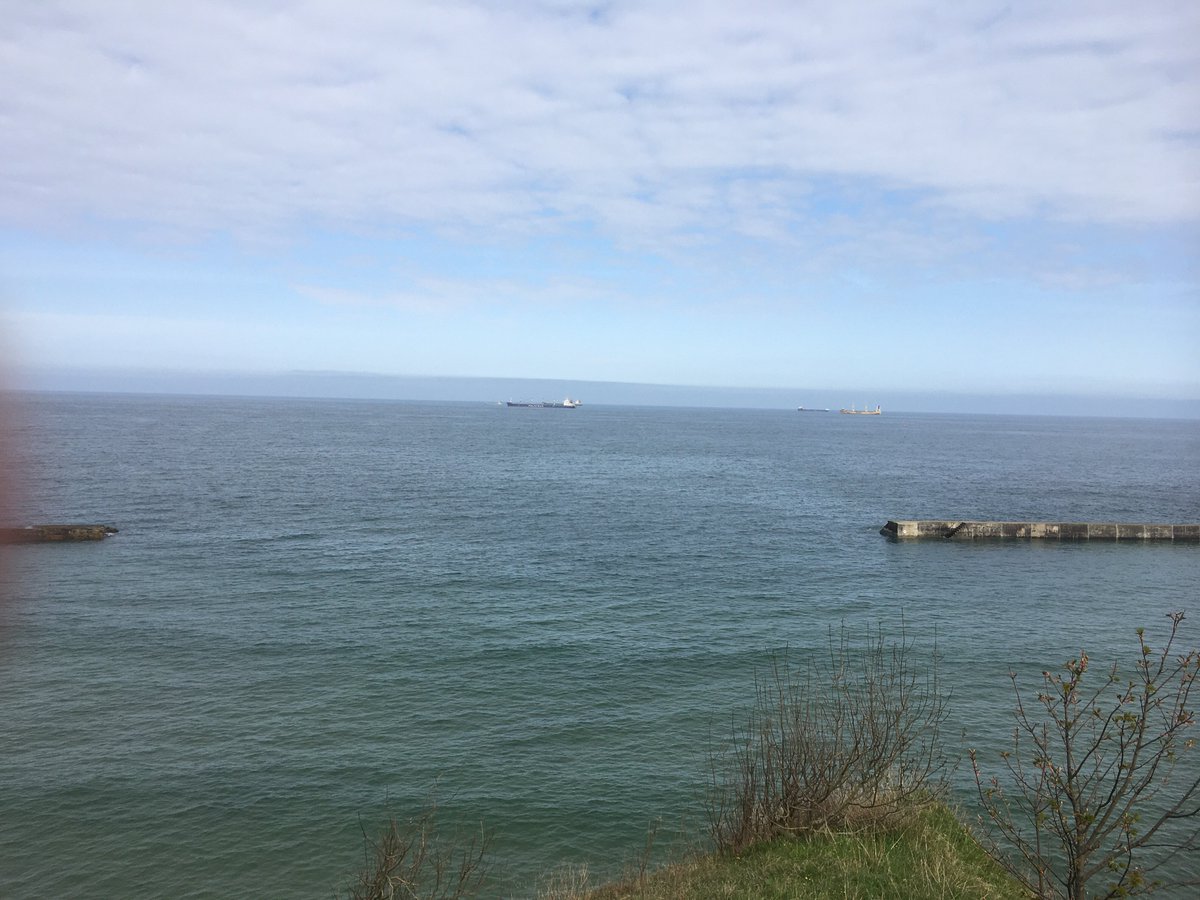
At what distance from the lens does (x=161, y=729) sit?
1056 inches

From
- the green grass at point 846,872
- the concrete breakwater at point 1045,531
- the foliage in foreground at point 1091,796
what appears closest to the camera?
the foliage in foreground at point 1091,796

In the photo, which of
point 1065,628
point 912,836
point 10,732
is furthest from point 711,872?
point 1065,628

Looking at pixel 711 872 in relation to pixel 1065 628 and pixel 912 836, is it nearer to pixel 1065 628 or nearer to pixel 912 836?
pixel 912 836

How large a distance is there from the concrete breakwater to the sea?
179cm

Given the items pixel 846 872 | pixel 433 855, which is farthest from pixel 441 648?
pixel 846 872

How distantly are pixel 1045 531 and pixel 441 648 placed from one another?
51.3 m

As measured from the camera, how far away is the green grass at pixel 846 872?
1396 cm

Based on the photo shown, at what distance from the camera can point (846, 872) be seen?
1441 centimetres

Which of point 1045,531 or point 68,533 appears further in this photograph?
point 1045,531

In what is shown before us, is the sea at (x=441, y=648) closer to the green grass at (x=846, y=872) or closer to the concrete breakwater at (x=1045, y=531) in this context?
the concrete breakwater at (x=1045, y=531)

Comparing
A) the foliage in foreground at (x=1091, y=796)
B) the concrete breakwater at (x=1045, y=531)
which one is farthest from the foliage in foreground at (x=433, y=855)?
the concrete breakwater at (x=1045, y=531)

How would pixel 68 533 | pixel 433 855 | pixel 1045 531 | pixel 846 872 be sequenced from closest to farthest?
pixel 846 872, pixel 433 855, pixel 68 533, pixel 1045 531

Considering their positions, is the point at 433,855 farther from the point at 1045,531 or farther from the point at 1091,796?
the point at 1045,531

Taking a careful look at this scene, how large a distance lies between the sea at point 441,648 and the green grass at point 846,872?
428cm
